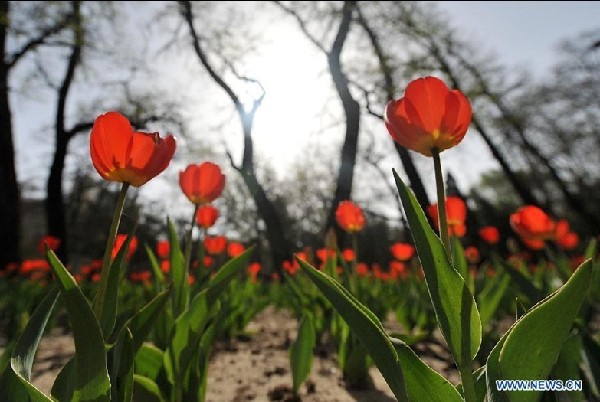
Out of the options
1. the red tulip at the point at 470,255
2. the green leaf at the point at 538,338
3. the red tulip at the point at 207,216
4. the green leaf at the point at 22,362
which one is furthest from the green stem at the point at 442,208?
the red tulip at the point at 470,255

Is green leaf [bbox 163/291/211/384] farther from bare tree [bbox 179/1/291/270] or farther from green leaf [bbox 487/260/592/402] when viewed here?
bare tree [bbox 179/1/291/270]

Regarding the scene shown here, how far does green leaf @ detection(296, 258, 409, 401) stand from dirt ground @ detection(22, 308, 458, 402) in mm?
995

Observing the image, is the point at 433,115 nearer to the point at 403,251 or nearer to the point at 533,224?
the point at 533,224

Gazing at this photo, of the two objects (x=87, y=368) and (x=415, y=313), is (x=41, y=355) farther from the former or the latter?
(x=87, y=368)

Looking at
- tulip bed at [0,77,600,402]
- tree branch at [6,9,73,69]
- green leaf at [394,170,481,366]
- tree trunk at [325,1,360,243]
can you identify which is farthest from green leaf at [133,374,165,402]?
tree branch at [6,9,73,69]

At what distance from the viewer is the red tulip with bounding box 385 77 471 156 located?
86 cm

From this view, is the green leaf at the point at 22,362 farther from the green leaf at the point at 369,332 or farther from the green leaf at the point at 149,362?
the green leaf at the point at 369,332

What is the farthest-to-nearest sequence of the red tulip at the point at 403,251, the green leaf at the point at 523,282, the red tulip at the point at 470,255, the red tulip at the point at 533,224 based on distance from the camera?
the red tulip at the point at 470,255 < the red tulip at the point at 403,251 < the red tulip at the point at 533,224 < the green leaf at the point at 523,282

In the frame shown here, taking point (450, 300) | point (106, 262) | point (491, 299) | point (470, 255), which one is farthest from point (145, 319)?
point (470, 255)

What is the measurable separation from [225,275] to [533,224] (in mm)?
1582

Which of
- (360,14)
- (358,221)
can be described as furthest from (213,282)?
(360,14)

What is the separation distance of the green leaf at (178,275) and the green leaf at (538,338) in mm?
1175

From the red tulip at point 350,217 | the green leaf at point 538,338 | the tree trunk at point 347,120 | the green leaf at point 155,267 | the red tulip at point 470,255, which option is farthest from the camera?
the tree trunk at point 347,120

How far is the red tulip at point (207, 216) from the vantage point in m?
2.42
